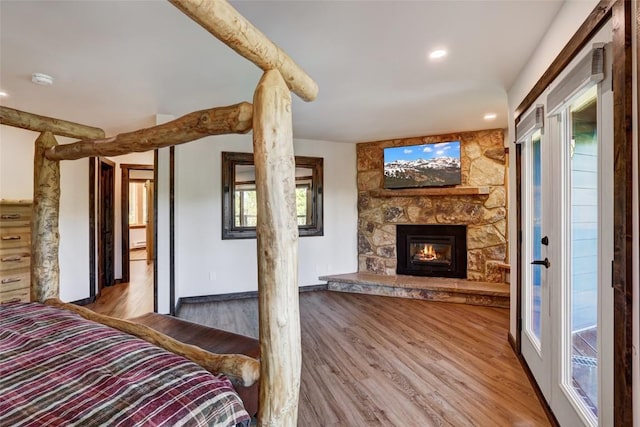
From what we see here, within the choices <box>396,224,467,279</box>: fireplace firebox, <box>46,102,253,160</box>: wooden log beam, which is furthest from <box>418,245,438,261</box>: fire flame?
<box>46,102,253,160</box>: wooden log beam

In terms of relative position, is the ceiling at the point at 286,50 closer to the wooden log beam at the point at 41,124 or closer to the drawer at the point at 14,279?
the wooden log beam at the point at 41,124

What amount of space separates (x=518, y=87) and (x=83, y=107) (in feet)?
13.9

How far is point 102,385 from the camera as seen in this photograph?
103cm

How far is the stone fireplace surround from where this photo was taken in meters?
4.38

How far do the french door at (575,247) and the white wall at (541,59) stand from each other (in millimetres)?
251

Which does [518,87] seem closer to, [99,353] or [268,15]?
[268,15]

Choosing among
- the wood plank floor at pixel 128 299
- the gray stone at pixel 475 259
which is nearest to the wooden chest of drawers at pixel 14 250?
the wood plank floor at pixel 128 299

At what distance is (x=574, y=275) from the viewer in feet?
5.54

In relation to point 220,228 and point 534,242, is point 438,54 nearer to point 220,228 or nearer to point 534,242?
point 534,242

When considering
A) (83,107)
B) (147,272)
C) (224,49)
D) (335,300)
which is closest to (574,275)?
(224,49)

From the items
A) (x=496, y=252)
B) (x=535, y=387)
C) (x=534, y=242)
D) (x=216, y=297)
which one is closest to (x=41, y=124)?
(x=216, y=297)

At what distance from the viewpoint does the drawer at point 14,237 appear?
3.21m

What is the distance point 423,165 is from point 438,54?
268 centimetres

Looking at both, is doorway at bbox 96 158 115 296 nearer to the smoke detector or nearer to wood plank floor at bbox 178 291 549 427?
wood plank floor at bbox 178 291 549 427
